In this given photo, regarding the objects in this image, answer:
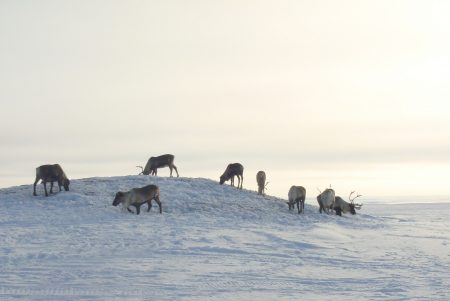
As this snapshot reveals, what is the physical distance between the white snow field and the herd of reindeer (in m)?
0.62

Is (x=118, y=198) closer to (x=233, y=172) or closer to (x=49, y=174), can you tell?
(x=49, y=174)

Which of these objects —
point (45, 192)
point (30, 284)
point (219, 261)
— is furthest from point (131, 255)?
point (45, 192)

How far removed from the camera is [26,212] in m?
26.1

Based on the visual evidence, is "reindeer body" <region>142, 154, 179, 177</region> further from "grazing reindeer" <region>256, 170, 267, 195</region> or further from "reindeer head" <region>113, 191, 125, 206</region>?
"reindeer head" <region>113, 191, 125, 206</region>

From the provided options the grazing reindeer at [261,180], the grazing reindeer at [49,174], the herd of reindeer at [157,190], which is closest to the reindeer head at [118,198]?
the herd of reindeer at [157,190]

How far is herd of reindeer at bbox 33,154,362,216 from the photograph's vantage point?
27156 mm

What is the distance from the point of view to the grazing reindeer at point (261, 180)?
1415 inches

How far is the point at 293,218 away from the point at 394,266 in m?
12.6

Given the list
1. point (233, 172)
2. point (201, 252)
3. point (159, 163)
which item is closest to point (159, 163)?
point (159, 163)

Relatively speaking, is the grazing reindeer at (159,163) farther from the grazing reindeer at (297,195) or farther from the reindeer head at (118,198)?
the reindeer head at (118,198)

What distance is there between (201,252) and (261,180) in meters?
17.9

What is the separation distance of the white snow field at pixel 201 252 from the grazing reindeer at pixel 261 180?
3600 millimetres

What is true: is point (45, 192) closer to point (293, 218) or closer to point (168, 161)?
point (168, 161)

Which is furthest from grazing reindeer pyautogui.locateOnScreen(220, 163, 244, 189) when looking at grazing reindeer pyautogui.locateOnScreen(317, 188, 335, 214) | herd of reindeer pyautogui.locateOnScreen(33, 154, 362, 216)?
grazing reindeer pyautogui.locateOnScreen(317, 188, 335, 214)
